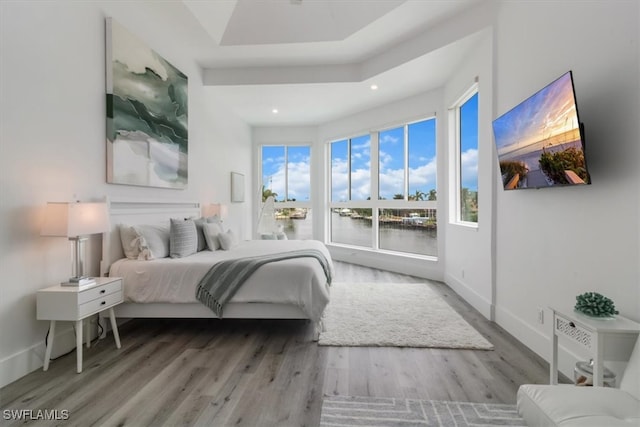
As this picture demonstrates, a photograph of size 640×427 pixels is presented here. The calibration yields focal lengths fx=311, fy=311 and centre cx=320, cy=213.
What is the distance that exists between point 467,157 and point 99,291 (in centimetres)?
421

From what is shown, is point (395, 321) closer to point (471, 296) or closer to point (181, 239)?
point (471, 296)

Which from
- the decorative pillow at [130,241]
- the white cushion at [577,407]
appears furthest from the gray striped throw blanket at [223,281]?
the white cushion at [577,407]

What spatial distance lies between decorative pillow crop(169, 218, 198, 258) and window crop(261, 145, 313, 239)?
362cm

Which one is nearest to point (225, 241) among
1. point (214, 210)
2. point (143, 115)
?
point (214, 210)

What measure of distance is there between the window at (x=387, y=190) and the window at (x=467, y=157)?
57cm

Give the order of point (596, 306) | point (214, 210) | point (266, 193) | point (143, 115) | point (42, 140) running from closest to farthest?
point (596, 306), point (42, 140), point (143, 115), point (214, 210), point (266, 193)

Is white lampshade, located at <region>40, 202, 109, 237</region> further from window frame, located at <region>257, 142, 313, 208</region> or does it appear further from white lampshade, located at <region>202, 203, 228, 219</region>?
window frame, located at <region>257, 142, 313, 208</region>

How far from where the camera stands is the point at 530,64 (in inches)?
97.0

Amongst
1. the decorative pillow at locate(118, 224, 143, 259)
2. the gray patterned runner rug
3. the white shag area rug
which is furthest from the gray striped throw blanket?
the gray patterned runner rug

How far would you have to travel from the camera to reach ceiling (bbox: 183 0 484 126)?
3.33 metres

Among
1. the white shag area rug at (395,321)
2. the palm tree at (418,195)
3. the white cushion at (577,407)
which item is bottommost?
the white shag area rug at (395,321)

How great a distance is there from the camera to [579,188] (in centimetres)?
194

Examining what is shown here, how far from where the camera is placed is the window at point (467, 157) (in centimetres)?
385

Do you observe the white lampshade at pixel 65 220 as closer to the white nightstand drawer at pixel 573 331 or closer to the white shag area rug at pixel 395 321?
the white shag area rug at pixel 395 321
